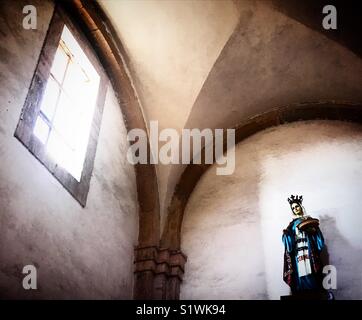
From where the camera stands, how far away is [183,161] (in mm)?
7578

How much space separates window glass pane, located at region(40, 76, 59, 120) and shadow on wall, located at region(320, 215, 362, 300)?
3.86 meters

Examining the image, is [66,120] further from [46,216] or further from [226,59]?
[226,59]

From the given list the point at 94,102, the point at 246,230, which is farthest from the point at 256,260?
the point at 94,102

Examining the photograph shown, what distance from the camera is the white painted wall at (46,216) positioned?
4148 millimetres

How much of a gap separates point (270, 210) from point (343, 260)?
1321 millimetres

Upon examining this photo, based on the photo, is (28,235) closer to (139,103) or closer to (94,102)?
(94,102)

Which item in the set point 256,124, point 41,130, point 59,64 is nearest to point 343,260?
point 256,124

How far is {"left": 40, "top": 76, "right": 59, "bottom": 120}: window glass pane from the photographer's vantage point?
5.18 meters

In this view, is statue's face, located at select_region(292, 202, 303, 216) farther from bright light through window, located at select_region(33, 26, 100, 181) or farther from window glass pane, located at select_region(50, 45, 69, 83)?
window glass pane, located at select_region(50, 45, 69, 83)

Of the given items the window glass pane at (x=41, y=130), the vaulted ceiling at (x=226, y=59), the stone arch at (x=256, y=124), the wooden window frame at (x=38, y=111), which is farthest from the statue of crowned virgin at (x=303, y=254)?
the window glass pane at (x=41, y=130)

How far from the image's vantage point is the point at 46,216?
4633mm

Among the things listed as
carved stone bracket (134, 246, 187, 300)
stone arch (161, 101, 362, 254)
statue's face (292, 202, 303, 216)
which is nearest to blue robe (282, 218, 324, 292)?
statue's face (292, 202, 303, 216)

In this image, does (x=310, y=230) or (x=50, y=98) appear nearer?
(x=50, y=98)
